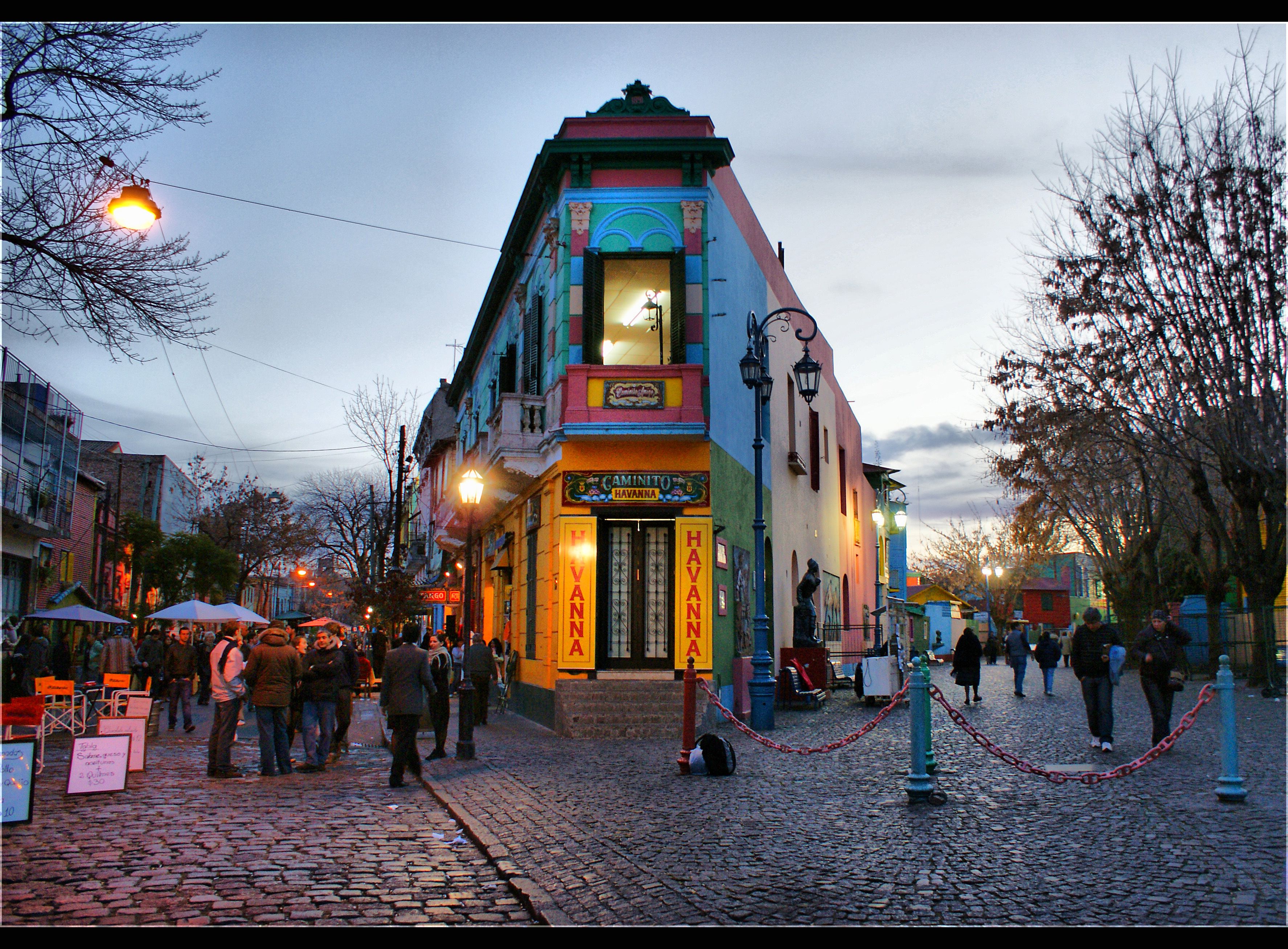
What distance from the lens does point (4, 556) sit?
31875mm

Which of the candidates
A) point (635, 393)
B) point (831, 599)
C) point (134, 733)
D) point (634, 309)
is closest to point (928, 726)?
point (635, 393)

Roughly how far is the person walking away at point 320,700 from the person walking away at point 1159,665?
9.62 meters

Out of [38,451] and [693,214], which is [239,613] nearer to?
[693,214]

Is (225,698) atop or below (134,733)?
atop

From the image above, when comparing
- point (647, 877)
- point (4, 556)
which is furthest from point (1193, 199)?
point (4, 556)

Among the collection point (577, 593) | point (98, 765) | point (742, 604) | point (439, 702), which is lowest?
point (98, 765)

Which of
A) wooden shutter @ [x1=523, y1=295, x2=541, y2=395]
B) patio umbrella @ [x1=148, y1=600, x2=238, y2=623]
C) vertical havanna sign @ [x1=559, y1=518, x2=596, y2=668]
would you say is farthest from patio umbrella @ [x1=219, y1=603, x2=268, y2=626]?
vertical havanna sign @ [x1=559, y1=518, x2=596, y2=668]

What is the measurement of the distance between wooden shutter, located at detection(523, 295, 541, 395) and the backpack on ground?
948 centimetres

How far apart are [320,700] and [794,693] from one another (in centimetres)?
1011

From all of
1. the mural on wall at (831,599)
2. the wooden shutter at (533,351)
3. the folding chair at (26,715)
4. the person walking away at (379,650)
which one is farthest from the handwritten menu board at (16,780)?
the person walking away at (379,650)

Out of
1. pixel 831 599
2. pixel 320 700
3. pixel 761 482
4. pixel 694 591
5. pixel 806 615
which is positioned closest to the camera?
pixel 320 700

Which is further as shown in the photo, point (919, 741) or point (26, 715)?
point (26, 715)

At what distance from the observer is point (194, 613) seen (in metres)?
20.8

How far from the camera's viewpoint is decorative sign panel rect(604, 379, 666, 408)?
1562 centimetres
